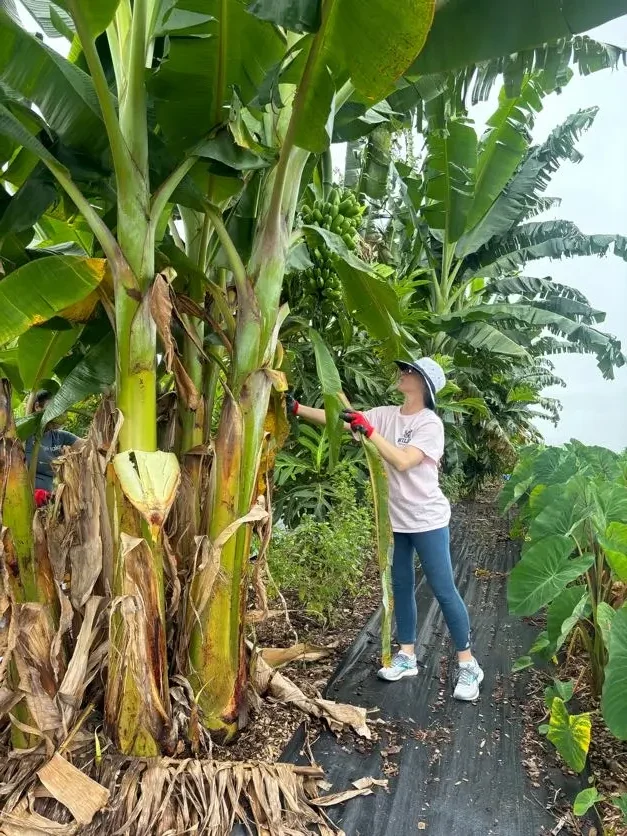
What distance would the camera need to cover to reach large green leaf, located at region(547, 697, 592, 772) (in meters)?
1.86

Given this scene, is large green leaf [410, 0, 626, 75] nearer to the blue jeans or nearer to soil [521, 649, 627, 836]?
the blue jeans

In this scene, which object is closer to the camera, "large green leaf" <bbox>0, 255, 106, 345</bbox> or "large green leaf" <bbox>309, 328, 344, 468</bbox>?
"large green leaf" <bbox>0, 255, 106, 345</bbox>

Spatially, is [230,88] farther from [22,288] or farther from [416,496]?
[416,496]

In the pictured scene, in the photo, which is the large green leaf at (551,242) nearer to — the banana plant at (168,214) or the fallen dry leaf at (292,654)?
the banana plant at (168,214)

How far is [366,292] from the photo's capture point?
236 cm

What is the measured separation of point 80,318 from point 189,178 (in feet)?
1.98

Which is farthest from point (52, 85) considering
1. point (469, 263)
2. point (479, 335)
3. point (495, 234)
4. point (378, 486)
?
point (469, 263)

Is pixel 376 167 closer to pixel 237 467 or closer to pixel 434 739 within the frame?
pixel 237 467

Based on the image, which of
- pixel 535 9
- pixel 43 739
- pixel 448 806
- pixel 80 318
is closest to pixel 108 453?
pixel 80 318

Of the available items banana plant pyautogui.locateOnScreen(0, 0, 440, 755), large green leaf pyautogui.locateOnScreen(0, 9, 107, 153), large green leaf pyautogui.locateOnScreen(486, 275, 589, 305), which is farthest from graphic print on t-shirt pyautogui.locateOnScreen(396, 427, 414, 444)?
large green leaf pyautogui.locateOnScreen(486, 275, 589, 305)

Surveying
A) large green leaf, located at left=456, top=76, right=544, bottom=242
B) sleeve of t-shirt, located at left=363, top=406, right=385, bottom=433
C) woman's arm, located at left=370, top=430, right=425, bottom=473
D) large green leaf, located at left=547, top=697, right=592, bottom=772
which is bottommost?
large green leaf, located at left=547, top=697, right=592, bottom=772

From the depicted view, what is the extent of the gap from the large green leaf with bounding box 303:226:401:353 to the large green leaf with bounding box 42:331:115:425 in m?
0.88

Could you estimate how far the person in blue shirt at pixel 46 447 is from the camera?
290 cm

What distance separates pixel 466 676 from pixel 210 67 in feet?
8.46
